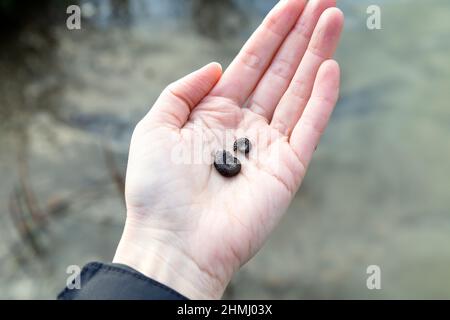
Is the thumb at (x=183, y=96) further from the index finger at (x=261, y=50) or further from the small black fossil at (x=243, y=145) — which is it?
the small black fossil at (x=243, y=145)

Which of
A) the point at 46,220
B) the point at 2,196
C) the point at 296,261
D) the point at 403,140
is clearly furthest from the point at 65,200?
the point at 403,140

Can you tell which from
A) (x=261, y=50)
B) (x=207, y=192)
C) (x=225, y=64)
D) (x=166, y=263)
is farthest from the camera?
(x=225, y=64)

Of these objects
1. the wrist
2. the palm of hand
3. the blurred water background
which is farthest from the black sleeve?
the blurred water background

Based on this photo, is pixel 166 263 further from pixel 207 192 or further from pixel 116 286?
pixel 207 192

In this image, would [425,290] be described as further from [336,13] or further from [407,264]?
[336,13]

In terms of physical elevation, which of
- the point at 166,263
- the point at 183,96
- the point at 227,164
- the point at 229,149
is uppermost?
the point at 183,96

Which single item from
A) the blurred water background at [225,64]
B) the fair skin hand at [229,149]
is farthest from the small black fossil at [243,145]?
the blurred water background at [225,64]

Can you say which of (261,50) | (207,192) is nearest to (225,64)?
(261,50)
